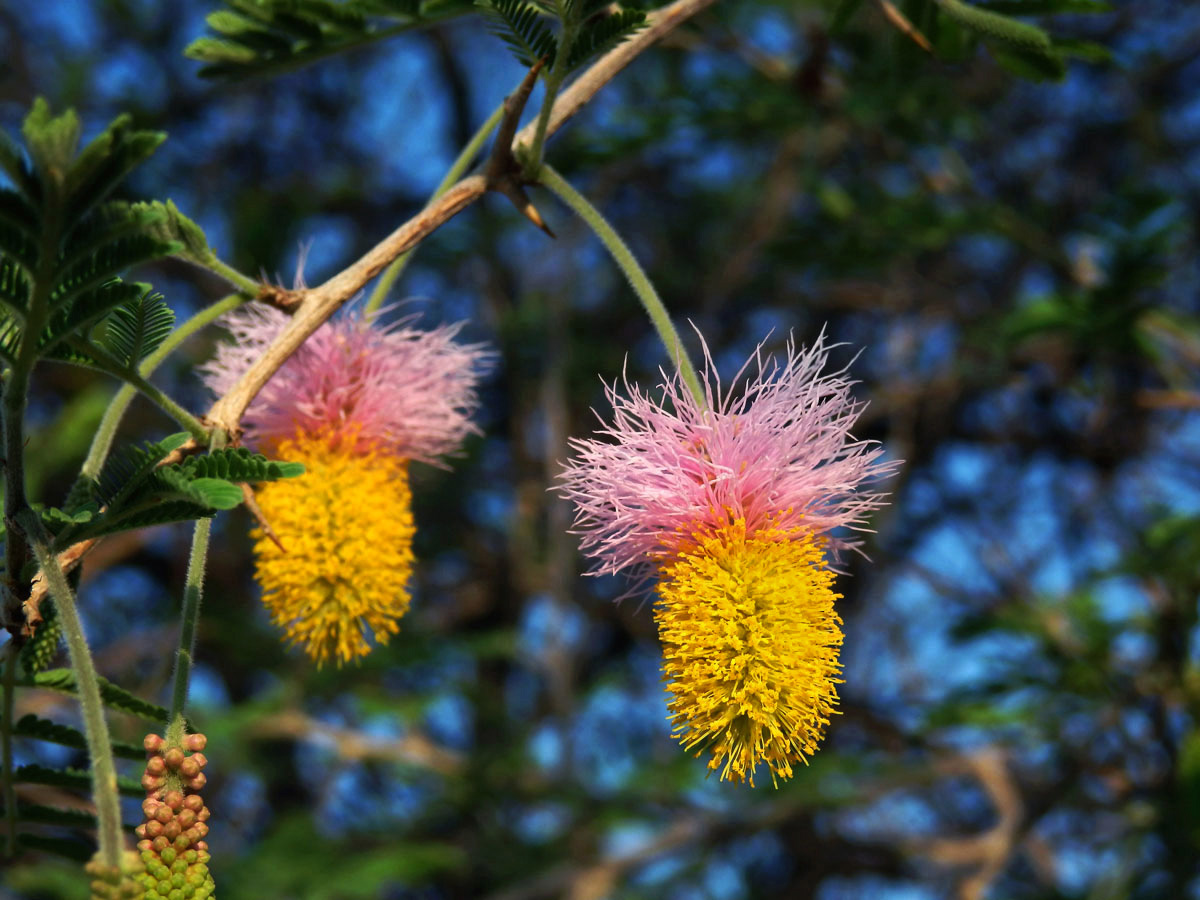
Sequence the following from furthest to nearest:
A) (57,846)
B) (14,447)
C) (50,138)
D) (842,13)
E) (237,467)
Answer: (842,13), (57,846), (237,467), (14,447), (50,138)

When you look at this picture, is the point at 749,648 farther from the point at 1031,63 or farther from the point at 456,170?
the point at 1031,63

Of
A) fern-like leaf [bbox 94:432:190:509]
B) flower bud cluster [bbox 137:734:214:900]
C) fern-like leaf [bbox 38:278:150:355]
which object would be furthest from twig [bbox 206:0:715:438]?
flower bud cluster [bbox 137:734:214:900]

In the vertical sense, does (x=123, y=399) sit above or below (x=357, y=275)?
above

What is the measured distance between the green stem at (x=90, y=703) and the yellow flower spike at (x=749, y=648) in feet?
2.68

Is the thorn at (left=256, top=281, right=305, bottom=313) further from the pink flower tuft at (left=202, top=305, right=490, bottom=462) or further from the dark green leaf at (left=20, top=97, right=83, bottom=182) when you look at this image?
the dark green leaf at (left=20, top=97, right=83, bottom=182)

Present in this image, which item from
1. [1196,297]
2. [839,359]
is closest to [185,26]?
[839,359]

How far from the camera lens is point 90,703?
1.35 metres

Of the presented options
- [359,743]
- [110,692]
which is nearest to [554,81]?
[110,692]

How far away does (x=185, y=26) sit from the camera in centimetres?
838

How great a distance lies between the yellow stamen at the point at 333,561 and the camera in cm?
214

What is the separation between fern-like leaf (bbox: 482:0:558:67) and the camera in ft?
6.21

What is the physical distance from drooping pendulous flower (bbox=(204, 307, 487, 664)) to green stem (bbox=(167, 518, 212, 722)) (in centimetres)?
38

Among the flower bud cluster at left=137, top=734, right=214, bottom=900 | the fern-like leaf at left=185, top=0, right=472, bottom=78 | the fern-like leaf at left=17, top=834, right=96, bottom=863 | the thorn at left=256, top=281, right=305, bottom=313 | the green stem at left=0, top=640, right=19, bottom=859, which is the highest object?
the fern-like leaf at left=185, top=0, right=472, bottom=78

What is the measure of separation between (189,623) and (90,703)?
29 centimetres
